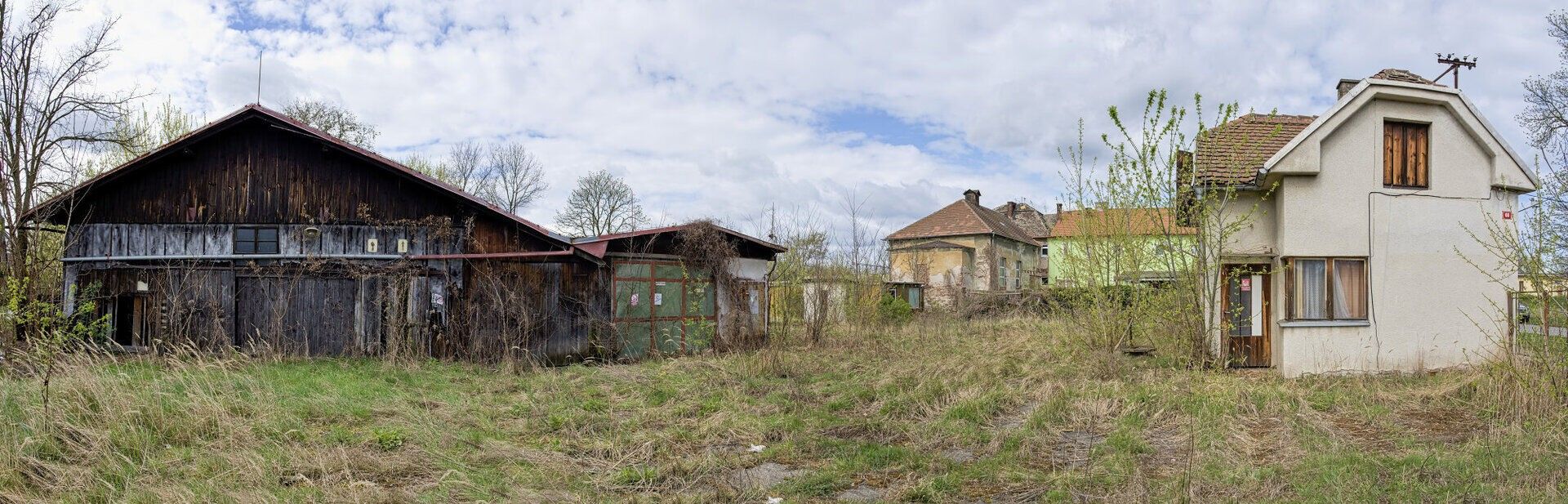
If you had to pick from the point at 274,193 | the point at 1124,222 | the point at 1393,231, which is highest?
the point at 274,193

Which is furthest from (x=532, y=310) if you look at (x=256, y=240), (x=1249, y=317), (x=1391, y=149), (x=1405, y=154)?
(x=1405, y=154)

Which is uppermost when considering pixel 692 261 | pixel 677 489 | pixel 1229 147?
pixel 1229 147

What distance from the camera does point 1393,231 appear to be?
13398 mm

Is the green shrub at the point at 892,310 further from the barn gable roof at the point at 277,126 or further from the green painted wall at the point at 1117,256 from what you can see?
the barn gable roof at the point at 277,126

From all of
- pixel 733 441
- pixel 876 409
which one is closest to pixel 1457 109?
pixel 876 409

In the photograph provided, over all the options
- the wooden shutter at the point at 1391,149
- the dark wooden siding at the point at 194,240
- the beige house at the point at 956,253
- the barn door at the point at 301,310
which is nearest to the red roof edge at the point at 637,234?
the dark wooden siding at the point at 194,240

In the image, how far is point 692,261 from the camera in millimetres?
17125

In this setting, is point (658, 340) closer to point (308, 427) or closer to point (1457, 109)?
point (308, 427)

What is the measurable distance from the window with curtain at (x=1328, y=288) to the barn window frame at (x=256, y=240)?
58.1 feet

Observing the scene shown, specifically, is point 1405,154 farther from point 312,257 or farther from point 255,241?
point 255,241

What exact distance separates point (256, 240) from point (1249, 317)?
58.3 feet

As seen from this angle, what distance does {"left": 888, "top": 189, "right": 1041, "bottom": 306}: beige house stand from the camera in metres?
37.5

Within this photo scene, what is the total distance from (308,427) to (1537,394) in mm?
12652

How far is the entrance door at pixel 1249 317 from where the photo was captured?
14039 millimetres
